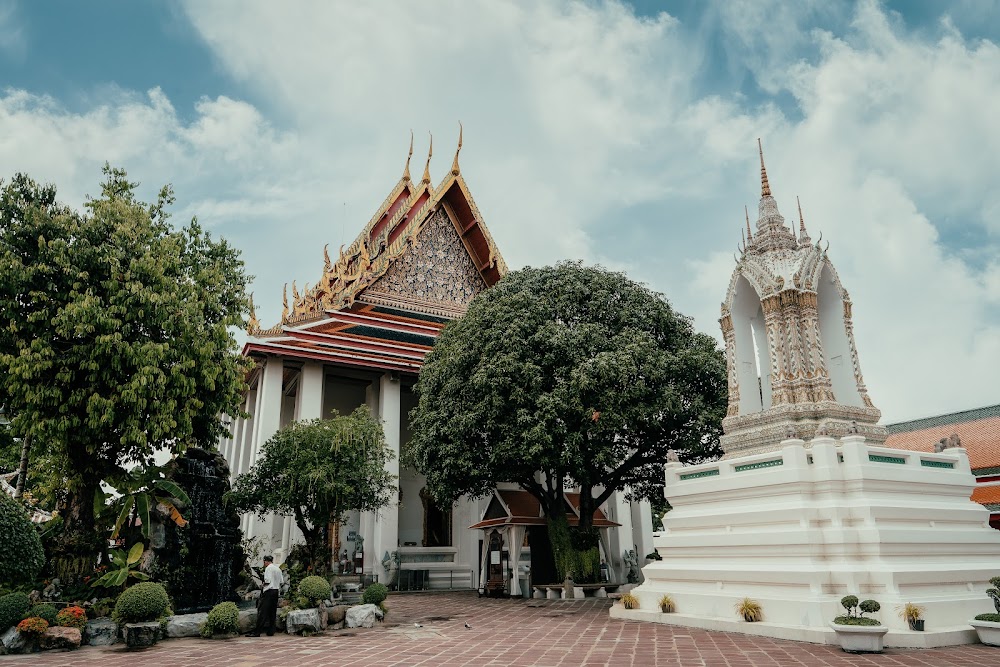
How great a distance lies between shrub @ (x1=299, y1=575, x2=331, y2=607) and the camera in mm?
9758

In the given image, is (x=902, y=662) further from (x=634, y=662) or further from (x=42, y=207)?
(x=42, y=207)

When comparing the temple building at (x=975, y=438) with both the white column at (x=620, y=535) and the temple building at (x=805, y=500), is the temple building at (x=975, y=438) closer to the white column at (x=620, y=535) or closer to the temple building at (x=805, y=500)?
the temple building at (x=805, y=500)

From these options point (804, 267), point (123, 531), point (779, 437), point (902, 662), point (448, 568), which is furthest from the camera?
point (448, 568)

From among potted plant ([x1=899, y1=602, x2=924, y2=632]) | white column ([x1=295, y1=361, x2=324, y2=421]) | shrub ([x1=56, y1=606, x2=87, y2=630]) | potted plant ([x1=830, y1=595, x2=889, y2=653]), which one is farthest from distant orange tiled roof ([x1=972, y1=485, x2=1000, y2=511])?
shrub ([x1=56, y1=606, x2=87, y2=630])

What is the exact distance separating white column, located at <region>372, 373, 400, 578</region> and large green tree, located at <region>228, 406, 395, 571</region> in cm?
206

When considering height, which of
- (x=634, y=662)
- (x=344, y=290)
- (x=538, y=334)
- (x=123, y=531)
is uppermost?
(x=344, y=290)

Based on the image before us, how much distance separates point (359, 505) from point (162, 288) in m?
5.24

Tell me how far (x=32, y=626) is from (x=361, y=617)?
398 centimetres

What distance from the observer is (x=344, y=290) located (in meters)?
19.7

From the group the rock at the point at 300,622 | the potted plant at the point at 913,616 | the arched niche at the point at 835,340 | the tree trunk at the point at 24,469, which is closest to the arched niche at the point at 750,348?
the arched niche at the point at 835,340

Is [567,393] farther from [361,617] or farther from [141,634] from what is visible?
A: [141,634]

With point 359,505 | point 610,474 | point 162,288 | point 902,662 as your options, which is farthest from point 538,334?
point 902,662

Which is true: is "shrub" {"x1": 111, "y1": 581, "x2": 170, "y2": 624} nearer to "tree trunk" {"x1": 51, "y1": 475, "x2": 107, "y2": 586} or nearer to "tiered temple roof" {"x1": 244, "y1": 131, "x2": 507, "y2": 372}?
"tree trunk" {"x1": 51, "y1": 475, "x2": 107, "y2": 586}

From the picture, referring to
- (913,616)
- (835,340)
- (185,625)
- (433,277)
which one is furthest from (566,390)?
(433,277)
